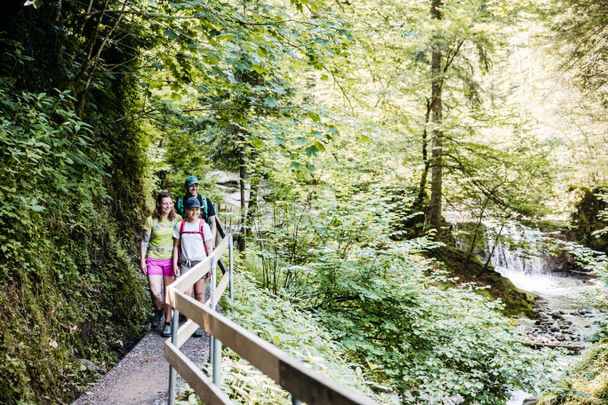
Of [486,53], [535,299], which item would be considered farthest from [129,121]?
[535,299]

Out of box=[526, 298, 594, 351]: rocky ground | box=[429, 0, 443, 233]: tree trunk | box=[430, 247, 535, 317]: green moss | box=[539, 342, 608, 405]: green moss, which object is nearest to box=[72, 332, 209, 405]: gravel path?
box=[539, 342, 608, 405]: green moss

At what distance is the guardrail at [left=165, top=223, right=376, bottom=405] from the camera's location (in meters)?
1.37

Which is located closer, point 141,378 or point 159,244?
point 141,378

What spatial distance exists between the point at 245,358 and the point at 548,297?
63.2ft

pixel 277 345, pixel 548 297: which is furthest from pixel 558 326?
pixel 277 345

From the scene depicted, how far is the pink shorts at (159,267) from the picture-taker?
19.6 ft

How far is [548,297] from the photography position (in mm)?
17641

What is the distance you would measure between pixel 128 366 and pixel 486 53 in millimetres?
16088

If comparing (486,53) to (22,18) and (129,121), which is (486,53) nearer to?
(129,121)

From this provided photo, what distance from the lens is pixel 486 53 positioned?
15.9 metres

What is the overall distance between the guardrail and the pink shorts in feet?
6.88

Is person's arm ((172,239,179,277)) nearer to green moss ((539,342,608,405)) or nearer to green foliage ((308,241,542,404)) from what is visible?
green foliage ((308,241,542,404))

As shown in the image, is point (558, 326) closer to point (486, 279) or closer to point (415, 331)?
point (486, 279)

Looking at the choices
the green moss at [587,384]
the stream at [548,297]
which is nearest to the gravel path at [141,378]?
the green moss at [587,384]
